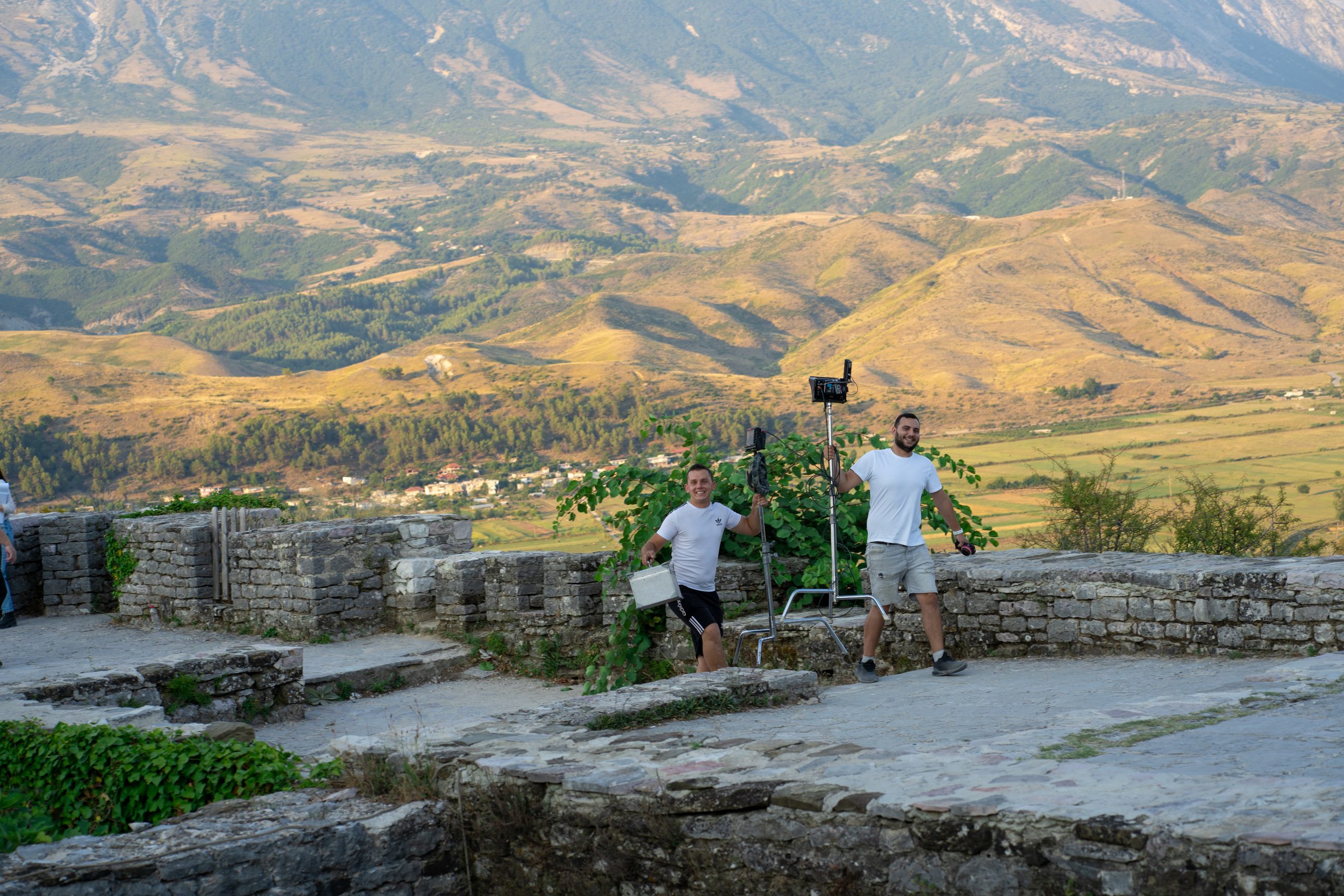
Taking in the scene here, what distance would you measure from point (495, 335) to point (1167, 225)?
296ft

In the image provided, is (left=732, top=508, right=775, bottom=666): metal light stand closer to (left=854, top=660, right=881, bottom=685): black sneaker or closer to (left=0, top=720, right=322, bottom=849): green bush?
(left=854, top=660, right=881, bottom=685): black sneaker

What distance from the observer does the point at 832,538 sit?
26.0ft

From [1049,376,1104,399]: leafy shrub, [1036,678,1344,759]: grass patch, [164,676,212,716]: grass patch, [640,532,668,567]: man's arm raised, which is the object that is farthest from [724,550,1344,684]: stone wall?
[1049,376,1104,399]: leafy shrub

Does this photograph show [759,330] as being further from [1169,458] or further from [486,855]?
[486,855]

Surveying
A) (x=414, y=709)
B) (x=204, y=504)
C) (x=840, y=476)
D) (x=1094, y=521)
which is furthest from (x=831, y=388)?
(x=1094, y=521)

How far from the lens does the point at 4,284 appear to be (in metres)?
194

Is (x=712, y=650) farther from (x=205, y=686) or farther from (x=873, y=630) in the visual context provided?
(x=205, y=686)

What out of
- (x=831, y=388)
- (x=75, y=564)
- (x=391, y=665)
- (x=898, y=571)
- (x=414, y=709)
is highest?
(x=831, y=388)

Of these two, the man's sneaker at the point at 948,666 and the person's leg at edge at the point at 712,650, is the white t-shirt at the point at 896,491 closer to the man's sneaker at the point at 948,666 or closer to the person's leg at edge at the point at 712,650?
the man's sneaker at the point at 948,666

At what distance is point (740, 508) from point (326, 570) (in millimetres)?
4850

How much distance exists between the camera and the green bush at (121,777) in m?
5.36

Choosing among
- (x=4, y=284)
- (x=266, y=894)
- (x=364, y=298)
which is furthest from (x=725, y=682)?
(x=4, y=284)

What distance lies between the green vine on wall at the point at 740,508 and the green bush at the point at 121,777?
10.8 ft

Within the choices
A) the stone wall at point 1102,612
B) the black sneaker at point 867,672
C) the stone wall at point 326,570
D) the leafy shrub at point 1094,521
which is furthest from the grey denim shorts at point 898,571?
the leafy shrub at point 1094,521
